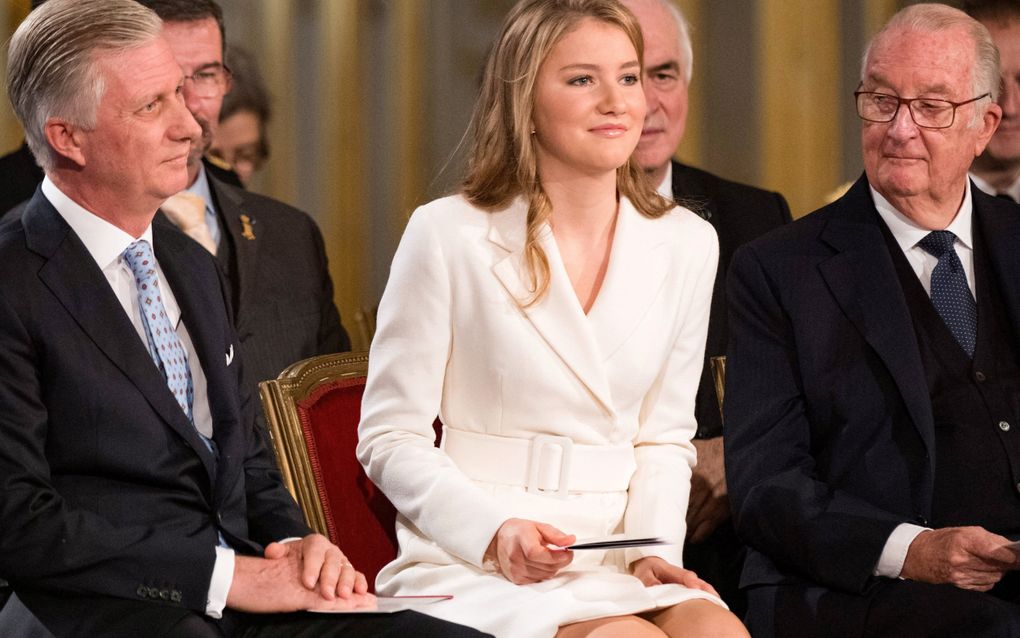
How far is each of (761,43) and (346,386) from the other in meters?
2.27

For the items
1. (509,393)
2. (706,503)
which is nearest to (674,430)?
(509,393)

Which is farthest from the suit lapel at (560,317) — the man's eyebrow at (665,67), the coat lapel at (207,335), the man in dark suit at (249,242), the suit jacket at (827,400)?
the man's eyebrow at (665,67)

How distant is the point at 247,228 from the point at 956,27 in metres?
1.93

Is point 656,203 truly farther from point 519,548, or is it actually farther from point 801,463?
point 519,548

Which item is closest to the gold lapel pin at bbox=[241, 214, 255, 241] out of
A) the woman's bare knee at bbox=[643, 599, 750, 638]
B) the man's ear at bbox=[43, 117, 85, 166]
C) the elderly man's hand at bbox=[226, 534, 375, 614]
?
the man's ear at bbox=[43, 117, 85, 166]

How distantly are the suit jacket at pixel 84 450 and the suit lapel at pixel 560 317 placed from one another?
635 mm

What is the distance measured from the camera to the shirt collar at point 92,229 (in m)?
2.23

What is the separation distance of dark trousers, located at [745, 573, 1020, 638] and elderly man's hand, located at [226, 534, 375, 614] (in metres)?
0.84

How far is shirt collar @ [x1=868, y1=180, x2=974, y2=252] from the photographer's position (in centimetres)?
286

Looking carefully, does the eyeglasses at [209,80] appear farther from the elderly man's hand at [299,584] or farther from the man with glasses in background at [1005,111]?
the man with glasses in background at [1005,111]

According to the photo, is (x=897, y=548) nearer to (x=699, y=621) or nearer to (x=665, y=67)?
(x=699, y=621)

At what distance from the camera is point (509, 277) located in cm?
255

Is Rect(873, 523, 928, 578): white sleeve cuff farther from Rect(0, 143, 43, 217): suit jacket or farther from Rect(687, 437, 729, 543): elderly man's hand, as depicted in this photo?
Rect(0, 143, 43, 217): suit jacket

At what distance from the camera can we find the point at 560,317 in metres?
2.55
